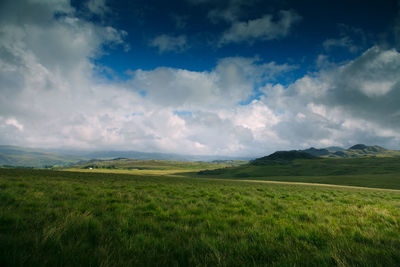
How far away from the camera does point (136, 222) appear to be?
5539 millimetres

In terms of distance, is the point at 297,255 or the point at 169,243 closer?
the point at 297,255

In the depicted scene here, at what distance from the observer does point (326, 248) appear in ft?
13.4

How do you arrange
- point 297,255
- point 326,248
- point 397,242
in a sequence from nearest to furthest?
1. point 297,255
2. point 326,248
3. point 397,242

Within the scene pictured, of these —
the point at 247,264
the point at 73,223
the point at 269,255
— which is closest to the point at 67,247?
the point at 73,223

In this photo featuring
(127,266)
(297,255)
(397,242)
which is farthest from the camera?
(397,242)

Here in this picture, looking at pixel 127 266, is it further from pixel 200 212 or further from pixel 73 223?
pixel 200 212

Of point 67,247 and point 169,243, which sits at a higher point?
point 67,247

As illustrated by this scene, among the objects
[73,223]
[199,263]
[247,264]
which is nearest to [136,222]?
[73,223]

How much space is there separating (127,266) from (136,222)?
267 centimetres

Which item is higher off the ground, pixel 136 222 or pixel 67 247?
pixel 67 247

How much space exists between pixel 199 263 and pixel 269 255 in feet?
5.15

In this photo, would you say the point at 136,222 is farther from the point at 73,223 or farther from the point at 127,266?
the point at 127,266

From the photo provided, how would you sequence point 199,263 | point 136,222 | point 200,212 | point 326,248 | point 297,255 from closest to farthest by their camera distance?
point 199,263 < point 297,255 < point 326,248 < point 136,222 < point 200,212

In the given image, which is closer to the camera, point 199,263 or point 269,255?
point 199,263
